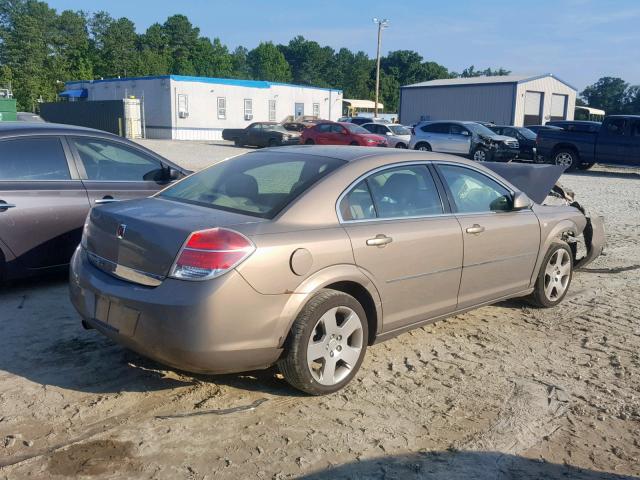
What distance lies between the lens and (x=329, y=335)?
12.7ft

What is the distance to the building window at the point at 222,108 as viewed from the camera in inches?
1680

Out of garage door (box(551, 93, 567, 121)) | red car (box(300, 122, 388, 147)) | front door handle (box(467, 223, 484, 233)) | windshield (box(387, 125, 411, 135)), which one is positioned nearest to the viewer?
front door handle (box(467, 223, 484, 233))

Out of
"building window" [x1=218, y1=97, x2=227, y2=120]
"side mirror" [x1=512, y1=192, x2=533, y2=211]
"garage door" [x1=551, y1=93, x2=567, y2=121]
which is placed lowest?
"side mirror" [x1=512, y1=192, x2=533, y2=211]

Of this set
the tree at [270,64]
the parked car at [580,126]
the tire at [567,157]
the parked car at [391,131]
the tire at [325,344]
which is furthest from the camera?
the tree at [270,64]

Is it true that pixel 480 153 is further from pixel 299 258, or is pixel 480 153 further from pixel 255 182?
pixel 299 258

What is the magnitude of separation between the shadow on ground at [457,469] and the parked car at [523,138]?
72.9ft

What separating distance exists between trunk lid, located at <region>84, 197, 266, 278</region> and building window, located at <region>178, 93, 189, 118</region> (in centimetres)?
3775

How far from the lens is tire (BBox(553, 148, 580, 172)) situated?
21.0 meters

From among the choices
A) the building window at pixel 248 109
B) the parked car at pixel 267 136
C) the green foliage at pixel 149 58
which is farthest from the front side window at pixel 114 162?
the green foliage at pixel 149 58

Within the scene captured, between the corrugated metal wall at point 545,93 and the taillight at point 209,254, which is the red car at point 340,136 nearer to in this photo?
the corrugated metal wall at point 545,93

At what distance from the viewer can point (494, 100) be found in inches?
1816

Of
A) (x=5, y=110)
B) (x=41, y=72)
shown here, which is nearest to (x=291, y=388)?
(x=5, y=110)

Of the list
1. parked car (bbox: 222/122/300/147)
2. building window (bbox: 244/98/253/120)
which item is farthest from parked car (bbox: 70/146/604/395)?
building window (bbox: 244/98/253/120)

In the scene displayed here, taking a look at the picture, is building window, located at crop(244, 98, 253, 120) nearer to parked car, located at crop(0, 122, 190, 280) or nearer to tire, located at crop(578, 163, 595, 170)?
tire, located at crop(578, 163, 595, 170)
